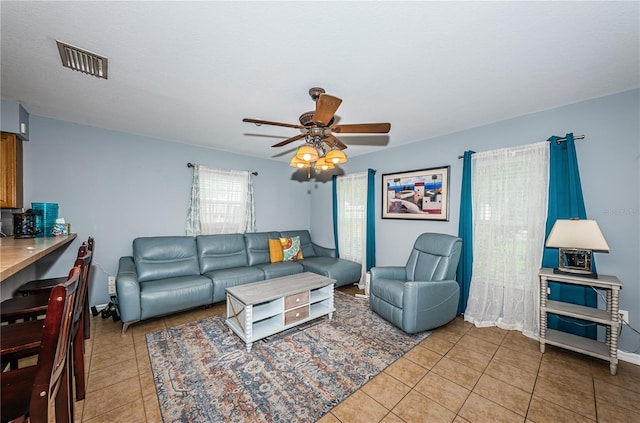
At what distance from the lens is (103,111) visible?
8.73 feet

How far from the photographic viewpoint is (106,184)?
3.27 metres

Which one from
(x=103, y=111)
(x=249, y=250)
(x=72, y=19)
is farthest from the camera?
(x=249, y=250)

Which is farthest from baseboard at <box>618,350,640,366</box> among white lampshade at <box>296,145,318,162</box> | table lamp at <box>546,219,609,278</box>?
white lampshade at <box>296,145,318,162</box>

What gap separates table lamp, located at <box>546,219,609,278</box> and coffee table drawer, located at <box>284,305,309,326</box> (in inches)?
97.1

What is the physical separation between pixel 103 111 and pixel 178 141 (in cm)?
110

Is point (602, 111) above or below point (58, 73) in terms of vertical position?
below

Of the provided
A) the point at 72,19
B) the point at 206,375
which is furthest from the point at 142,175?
the point at 206,375

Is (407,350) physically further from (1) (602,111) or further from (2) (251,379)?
(1) (602,111)

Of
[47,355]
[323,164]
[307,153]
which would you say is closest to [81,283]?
[47,355]

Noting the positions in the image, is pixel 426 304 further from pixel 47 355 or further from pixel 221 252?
pixel 221 252

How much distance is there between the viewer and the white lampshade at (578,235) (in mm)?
2037

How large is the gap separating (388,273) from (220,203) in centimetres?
295

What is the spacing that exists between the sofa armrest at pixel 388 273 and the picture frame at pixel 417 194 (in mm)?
851

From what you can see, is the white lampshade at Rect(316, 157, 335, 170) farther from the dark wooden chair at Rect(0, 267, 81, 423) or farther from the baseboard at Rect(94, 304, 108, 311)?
the baseboard at Rect(94, 304, 108, 311)
